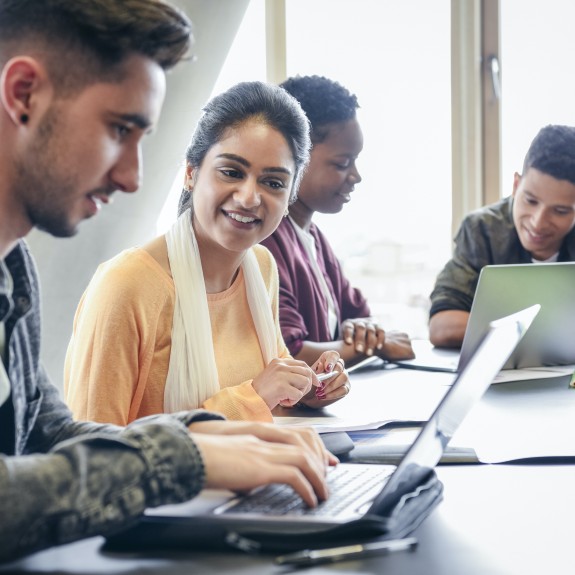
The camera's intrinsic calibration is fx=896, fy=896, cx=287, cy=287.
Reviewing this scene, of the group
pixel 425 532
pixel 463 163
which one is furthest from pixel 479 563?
pixel 463 163

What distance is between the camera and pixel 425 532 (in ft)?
2.80

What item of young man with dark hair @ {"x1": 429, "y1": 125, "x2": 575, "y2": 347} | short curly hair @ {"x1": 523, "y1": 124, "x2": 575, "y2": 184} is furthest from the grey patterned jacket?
short curly hair @ {"x1": 523, "y1": 124, "x2": 575, "y2": 184}

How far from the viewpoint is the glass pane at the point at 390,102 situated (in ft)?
11.7

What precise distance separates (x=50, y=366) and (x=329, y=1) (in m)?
1.82

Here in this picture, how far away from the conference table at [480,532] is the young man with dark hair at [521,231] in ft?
3.59

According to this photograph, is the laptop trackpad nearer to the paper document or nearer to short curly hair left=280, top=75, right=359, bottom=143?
the paper document

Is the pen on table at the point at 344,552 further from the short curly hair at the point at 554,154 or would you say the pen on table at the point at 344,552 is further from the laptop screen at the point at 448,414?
the short curly hair at the point at 554,154

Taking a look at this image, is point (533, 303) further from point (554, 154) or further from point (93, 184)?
point (93, 184)

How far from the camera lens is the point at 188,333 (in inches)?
63.0

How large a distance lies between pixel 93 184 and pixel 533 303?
47.2 inches

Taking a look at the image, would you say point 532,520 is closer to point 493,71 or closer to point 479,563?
point 479,563

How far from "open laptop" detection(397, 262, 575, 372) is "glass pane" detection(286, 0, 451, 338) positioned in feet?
5.12

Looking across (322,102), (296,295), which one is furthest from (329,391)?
(322,102)

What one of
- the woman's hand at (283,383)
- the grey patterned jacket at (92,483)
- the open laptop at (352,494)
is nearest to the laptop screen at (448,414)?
the open laptop at (352,494)
